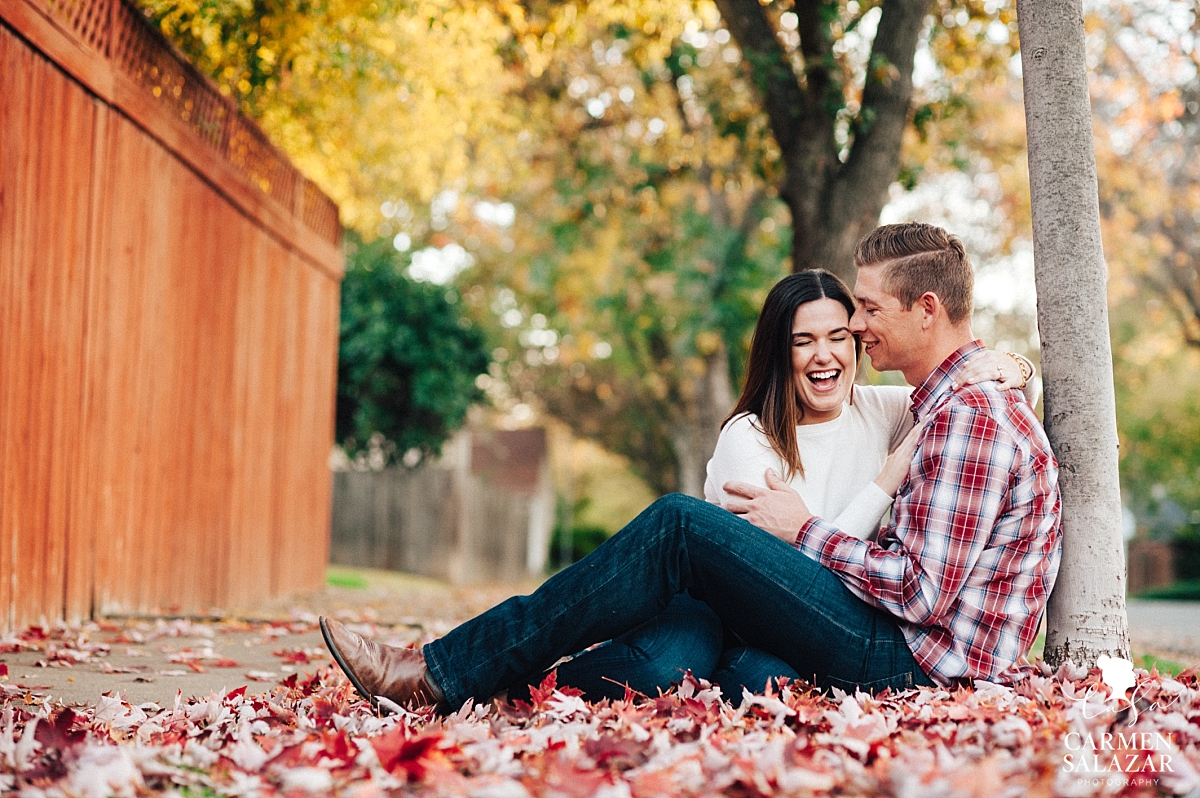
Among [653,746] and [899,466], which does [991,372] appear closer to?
[899,466]

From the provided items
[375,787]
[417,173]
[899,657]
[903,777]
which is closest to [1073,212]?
[899,657]

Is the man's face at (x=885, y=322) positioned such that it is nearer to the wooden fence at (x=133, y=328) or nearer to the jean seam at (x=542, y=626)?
the jean seam at (x=542, y=626)

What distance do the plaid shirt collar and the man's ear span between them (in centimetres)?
13

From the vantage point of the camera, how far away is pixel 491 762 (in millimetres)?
2287

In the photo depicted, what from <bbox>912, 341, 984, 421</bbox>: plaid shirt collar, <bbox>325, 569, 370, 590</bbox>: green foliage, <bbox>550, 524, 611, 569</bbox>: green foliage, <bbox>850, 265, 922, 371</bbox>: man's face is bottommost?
<bbox>550, 524, 611, 569</bbox>: green foliage

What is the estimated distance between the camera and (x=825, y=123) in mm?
6777

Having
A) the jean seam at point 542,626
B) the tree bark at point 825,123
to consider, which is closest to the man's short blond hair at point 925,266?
the jean seam at point 542,626

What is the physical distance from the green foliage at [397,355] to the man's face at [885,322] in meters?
12.6

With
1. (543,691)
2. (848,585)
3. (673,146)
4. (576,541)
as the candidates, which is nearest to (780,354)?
(848,585)

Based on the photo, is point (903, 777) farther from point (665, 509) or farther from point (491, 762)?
point (665, 509)

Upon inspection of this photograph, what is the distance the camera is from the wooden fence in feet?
15.1

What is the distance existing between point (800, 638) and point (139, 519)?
13.7 ft

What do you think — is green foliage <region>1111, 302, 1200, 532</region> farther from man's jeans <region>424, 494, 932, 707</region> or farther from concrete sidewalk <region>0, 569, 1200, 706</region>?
man's jeans <region>424, 494, 932, 707</region>

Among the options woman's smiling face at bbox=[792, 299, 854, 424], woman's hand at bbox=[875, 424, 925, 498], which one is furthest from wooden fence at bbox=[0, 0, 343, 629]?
woman's hand at bbox=[875, 424, 925, 498]
